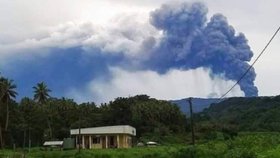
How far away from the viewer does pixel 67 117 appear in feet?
306

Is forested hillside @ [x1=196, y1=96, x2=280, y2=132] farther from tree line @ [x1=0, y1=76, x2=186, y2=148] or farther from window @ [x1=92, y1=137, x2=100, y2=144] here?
window @ [x1=92, y1=137, x2=100, y2=144]

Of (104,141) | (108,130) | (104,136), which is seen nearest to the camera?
(108,130)

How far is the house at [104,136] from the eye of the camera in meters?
74.8

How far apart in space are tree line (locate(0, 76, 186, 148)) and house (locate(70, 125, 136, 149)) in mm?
6997

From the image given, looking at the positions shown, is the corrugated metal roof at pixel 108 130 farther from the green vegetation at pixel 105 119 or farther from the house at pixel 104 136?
the green vegetation at pixel 105 119

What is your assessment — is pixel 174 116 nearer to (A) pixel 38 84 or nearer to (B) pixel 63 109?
(B) pixel 63 109

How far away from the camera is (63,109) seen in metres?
94.7

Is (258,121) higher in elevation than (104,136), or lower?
higher

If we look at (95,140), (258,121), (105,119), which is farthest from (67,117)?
(258,121)

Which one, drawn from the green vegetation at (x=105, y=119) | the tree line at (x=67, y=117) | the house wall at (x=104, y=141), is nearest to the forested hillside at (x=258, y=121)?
the green vegetation at (x=105, y=119)

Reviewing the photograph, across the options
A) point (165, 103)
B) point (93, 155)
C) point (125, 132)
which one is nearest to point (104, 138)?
point (125, 132)

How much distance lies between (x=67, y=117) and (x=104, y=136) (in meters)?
18.2

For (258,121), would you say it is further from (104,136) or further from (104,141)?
(104,136)

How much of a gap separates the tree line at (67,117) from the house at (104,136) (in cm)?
700
